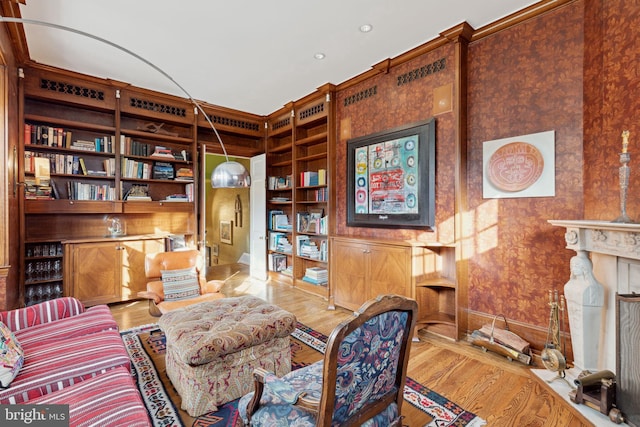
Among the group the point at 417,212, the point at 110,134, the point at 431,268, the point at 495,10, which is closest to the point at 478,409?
the point at 431,268

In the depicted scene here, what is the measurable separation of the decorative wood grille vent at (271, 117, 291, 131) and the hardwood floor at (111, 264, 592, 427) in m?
3.15

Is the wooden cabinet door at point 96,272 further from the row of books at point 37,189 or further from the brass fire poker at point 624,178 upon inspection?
the brass fire poker at point 624,178

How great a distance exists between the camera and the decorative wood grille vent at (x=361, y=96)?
371 centimetres

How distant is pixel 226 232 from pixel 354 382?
22.3ft

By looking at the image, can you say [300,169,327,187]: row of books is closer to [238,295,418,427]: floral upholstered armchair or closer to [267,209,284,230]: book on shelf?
[267,209,284,230]: book on shelf

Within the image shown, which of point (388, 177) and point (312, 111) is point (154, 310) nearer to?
point (388, 177)

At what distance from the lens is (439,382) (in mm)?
2236

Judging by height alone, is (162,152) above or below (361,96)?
Answer: below

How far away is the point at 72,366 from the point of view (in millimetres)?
1663

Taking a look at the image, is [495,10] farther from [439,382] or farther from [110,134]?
[110,134]

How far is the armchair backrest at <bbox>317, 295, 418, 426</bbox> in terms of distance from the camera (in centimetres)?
106

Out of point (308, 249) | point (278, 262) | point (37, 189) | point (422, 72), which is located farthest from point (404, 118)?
point (37, 189)

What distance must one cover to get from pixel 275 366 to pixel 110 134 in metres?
4.05

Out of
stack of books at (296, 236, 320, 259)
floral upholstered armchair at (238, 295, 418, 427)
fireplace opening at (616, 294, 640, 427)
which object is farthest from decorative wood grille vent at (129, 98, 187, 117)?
fireplace opening at (616, 294, 640, 427)
